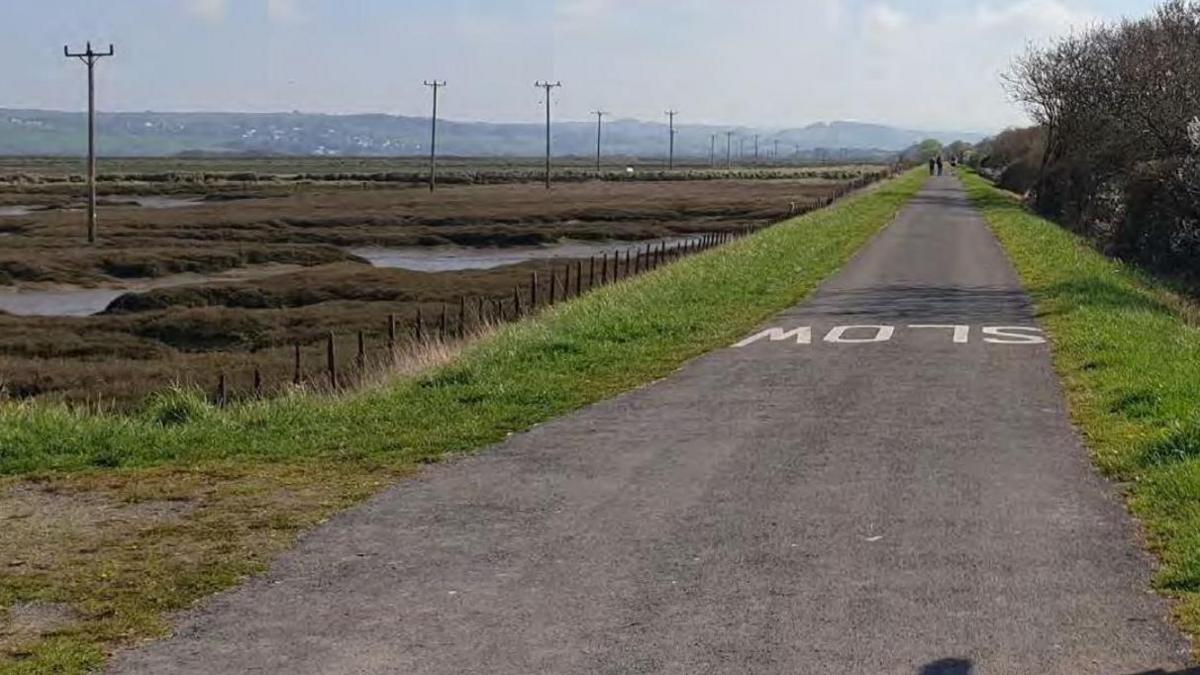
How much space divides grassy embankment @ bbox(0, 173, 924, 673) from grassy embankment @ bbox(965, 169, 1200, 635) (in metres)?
4.08

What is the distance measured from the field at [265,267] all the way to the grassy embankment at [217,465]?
4.10 meters

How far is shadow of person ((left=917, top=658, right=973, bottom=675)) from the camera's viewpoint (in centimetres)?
598

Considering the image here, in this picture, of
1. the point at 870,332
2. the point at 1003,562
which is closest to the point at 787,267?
the point at 870,332

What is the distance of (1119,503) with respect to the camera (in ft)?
29.9

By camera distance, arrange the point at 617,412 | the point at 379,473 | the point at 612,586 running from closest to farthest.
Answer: the point at 612,586 < the point at 379,473 < the point at 617,412

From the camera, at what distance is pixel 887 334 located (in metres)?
19.2

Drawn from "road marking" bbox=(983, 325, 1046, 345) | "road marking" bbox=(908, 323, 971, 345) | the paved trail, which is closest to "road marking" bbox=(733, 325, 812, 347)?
"road marking" bbox=(908, 323, 971, 345)

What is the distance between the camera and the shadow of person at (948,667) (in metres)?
5.98

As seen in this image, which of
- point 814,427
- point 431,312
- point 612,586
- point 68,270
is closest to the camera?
point 612,586

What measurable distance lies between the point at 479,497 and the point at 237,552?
181 centimetres

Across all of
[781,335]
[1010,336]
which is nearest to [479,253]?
[781,335]

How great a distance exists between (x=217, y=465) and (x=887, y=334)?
34.1 feet

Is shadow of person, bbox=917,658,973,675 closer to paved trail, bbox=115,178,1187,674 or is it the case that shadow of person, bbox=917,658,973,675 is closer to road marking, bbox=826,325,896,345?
paved trail, bbox=115,178,1187,674

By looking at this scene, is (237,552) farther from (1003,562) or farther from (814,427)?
(814,427)
